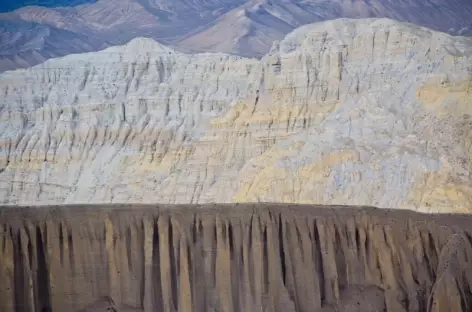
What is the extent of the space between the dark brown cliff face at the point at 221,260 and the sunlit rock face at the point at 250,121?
3.21 meters

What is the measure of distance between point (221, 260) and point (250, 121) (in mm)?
10208

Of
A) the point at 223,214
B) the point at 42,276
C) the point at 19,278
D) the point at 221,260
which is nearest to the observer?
the point at 19,278

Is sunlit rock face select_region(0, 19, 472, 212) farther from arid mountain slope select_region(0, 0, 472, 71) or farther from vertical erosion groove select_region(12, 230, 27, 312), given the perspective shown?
vertical erosion groove select_region(12, 230, 27, 312)

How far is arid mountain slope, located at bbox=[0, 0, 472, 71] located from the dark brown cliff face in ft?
30.5

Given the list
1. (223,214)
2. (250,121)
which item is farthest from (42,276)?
(250,121)

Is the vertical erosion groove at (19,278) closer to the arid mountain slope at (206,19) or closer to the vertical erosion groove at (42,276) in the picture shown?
the vertical erosion groove at (42,276)

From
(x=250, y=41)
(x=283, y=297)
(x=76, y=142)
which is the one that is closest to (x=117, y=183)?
(x=76, y=142)

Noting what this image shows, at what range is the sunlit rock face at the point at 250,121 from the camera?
104 feet

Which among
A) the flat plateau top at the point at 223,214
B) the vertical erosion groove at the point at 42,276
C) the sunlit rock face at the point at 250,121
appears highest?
the sunlit rock face at the point at 250,121

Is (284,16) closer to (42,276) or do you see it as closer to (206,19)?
(206,19)

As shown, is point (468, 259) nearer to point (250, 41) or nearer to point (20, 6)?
point (250, 41)

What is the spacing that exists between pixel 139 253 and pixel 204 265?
1.31 m

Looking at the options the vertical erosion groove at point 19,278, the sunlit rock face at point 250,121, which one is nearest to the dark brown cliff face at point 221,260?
the vertical erosion groove at point 19,278

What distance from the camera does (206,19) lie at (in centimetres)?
3541
